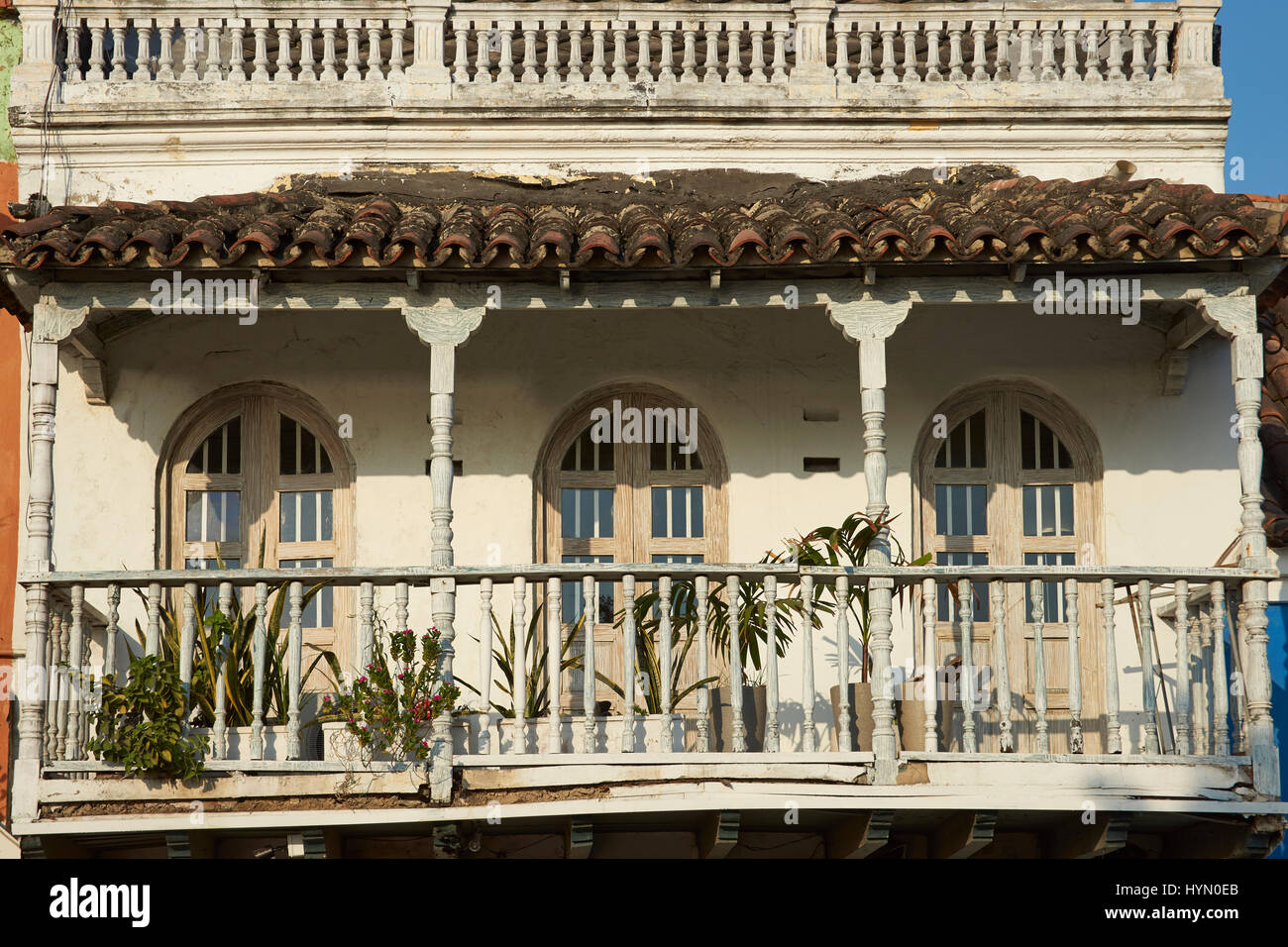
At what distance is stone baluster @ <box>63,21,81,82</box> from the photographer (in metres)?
11.5

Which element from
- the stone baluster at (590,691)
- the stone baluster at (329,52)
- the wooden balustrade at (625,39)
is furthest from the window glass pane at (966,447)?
the stone baluster at (329,52)

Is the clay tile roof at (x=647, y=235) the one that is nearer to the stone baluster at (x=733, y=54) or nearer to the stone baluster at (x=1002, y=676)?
the stone baluster at (x=1002, y=676)

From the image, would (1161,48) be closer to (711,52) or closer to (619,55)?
(711,52)

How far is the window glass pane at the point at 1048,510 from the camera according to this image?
10969 millimetres

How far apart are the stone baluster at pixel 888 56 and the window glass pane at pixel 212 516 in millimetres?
4960

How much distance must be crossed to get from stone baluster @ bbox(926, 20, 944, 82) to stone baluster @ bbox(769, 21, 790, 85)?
3.06ft

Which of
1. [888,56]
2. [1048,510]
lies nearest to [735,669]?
[1048,510]

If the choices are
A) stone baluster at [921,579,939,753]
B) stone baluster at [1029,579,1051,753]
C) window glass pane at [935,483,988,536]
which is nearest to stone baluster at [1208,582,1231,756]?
stone baluster at [1029,579,1051,753]

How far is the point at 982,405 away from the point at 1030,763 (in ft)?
9.59

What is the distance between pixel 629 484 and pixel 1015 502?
2389 mm

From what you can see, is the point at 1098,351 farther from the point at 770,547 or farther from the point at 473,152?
the point at 473,152

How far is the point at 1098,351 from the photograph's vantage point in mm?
11102

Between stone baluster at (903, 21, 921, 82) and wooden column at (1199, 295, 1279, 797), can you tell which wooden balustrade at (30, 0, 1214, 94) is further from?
wooden column at (1199, 295, 1279, 797)
